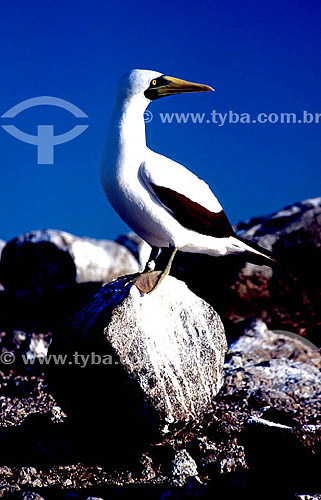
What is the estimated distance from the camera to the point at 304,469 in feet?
16.5

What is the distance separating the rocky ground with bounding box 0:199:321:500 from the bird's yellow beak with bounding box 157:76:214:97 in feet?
9.53

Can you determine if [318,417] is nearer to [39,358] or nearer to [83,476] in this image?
[83,476]

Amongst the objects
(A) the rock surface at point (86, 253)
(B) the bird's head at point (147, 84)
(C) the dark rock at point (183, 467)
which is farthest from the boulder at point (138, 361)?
(A) the rock surface at point (86, 253)

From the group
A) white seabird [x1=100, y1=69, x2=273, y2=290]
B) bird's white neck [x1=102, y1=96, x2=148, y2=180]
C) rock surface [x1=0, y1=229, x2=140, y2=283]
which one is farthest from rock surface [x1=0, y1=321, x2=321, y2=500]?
rock surface [x1=0, y1=229, x2=140, y2=283]

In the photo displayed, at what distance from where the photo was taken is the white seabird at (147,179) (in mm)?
6270

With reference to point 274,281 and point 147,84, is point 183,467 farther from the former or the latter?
point 274,281

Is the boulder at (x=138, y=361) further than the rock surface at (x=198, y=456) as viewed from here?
Yes

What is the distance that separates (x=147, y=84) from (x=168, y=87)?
25 cm

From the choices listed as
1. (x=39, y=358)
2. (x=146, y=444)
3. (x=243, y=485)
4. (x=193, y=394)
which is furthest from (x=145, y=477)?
(x=39, y=358)

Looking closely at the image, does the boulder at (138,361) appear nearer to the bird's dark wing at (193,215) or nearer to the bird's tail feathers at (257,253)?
the bird's dark wing at (193,215)

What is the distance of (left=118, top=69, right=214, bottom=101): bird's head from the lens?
642 cm

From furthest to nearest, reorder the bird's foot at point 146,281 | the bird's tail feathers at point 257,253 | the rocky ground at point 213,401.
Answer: the bird's tail feathers at point 257,253 → the bird's foot at point 146,281 → the rocky ground at point 213,401

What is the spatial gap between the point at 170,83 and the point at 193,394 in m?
3.46

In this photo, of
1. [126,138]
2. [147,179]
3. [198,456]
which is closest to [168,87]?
[126,138]
